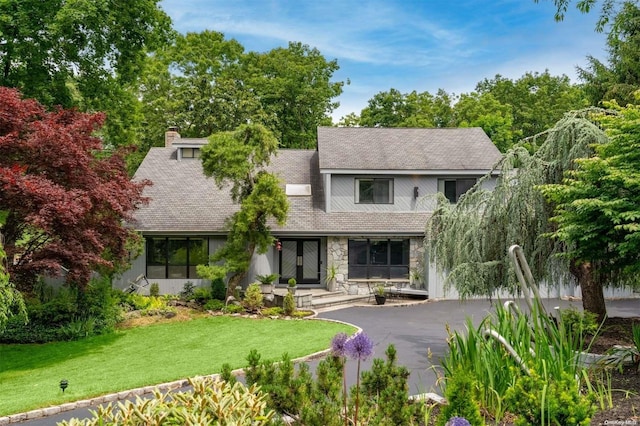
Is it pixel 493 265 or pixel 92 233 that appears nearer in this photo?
pixel 493 265

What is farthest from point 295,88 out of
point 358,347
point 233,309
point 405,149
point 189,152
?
point 358,347

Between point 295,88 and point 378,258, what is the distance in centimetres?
2014

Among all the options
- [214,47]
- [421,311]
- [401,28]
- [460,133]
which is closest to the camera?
[401,28]

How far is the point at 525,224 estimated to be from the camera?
11359 millimetres

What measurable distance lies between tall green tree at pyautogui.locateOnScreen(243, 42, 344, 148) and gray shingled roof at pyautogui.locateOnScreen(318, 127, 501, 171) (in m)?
12.3

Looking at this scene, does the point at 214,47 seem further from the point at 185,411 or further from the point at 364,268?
the point at 185,411

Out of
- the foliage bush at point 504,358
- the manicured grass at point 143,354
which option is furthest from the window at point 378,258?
the foliage bush at point 504,358

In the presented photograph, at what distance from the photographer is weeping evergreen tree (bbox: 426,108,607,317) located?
10867mm

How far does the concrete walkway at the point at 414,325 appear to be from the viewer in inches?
406

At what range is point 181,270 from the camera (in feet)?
70.3

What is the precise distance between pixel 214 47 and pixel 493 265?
33856 mm

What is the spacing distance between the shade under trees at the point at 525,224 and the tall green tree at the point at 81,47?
12623 mm

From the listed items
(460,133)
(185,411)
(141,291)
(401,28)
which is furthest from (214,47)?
(185,411)

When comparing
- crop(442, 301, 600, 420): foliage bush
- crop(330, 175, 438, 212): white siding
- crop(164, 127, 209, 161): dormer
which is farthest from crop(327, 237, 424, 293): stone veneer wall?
crop(442, 301, 600, 420): foliage bush
